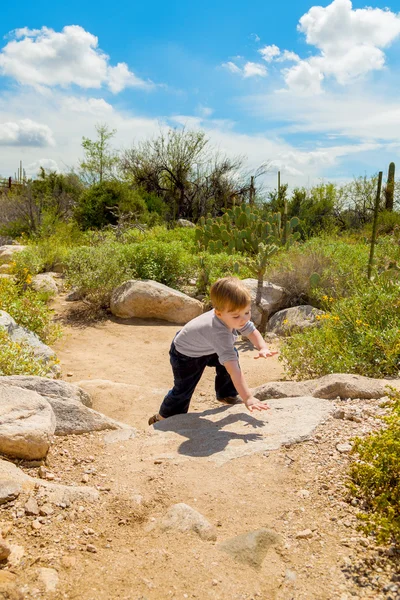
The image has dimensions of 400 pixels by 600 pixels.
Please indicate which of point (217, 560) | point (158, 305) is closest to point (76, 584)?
point (217, 560)

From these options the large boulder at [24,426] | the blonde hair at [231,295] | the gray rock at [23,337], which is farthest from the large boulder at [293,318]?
the large boulder at [24,426]

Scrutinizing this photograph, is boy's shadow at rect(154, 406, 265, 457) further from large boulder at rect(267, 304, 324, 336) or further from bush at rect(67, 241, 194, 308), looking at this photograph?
bush at rect(67, 241, 194, 308)

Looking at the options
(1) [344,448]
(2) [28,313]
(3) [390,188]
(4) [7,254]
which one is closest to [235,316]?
(1) [344,448]

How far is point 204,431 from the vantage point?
3.16 metres

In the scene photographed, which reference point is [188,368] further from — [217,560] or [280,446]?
[217,560]

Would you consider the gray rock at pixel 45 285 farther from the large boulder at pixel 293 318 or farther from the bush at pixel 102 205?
the bush at pixel 102 205

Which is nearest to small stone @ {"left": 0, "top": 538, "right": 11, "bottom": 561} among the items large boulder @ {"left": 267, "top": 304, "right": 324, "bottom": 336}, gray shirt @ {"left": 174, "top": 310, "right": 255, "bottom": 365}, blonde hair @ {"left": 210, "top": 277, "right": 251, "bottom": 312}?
gray shirt @ {"left": 174, "top": 310, "right": 255, "bottom": 365}

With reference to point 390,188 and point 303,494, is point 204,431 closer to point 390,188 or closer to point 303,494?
point 303,494

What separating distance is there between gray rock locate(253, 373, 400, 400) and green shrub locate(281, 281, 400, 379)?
581mm

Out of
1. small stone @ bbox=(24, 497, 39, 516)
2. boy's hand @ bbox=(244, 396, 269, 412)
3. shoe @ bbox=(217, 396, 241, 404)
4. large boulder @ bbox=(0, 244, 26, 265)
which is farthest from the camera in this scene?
large boulder @ bbox=(0, 244, 26, 265)

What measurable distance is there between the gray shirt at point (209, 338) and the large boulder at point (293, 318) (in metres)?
3.56

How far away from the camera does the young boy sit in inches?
126

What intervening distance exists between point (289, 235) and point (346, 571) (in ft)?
33.2

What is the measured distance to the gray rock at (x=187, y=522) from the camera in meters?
2.07
